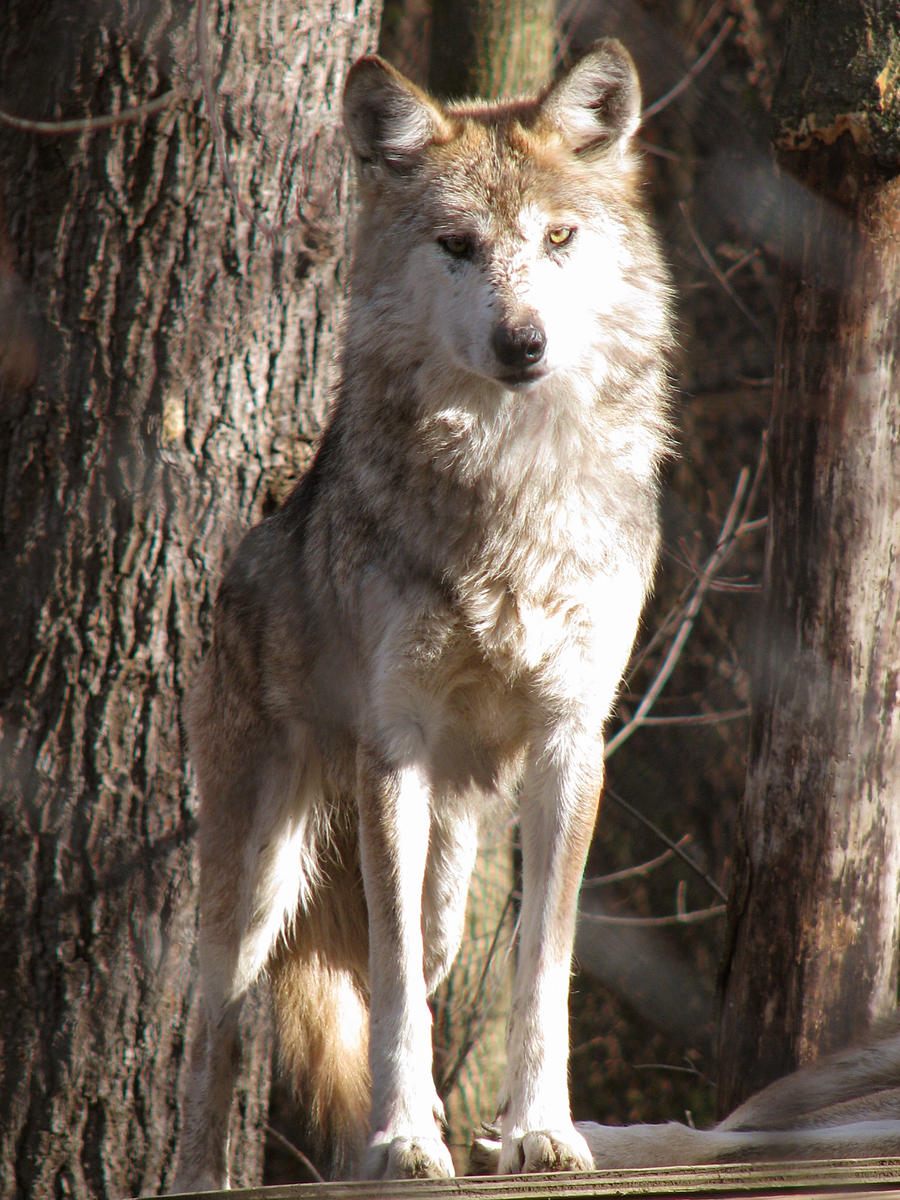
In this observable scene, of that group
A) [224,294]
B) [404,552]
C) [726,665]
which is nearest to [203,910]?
[404,552]

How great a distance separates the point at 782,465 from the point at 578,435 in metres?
0.69

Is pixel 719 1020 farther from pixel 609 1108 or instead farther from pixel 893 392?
pixel 609 1108

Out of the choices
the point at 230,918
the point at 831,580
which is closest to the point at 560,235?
the point at 831,580

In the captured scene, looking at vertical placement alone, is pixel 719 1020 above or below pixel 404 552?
below

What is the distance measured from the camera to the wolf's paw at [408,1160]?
262 centimetres

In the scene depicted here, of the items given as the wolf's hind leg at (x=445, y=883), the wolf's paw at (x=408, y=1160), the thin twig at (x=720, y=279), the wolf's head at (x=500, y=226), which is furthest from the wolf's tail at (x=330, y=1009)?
the thin twig at (x=720, y=279)

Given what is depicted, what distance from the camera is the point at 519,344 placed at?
111 inches

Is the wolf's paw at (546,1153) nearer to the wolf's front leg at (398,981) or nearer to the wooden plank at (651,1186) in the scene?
the wolf's front leg at (398,981)

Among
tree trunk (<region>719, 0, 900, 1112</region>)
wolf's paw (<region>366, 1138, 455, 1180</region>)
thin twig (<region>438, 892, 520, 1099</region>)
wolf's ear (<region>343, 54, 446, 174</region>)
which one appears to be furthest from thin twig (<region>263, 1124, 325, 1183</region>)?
wolf's ear (<region>343, 54, 446, 174</region>)

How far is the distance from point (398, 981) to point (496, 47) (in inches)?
171

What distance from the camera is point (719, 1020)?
377cm

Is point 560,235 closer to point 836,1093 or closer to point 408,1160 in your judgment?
point 408,1160

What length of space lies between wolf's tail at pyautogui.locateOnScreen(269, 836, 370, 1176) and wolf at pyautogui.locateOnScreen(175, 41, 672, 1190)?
0.04ft

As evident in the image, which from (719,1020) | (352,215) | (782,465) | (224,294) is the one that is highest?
(352,215)
